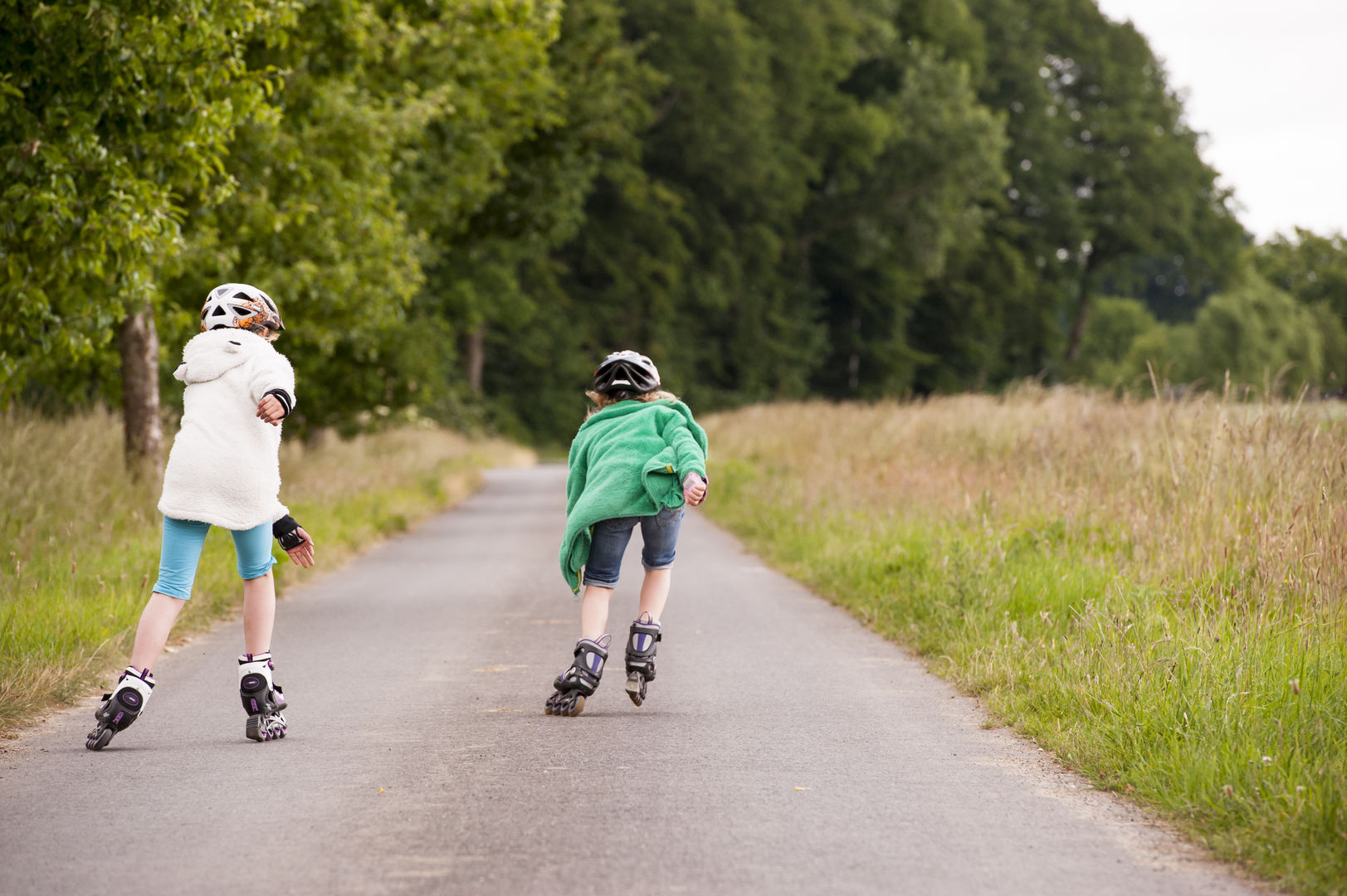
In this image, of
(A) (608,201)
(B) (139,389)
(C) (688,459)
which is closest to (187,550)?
(C) (688,459)

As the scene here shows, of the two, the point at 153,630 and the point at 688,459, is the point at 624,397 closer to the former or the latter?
the point at 688,459

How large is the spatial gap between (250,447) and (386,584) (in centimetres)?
631

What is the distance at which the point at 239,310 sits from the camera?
20.4 ft

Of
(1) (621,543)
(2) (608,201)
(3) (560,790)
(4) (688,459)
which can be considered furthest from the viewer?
(2) (608,201)

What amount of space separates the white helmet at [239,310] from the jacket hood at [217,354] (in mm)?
67

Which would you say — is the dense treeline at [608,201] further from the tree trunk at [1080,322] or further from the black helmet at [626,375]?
the black helmet at [626,375]

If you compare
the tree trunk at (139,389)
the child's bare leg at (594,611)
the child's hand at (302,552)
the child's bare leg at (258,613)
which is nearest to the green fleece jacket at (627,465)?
the child's bare leg at (594,611)

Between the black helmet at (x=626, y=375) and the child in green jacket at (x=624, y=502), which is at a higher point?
the black helmet at (x=626, y=375)

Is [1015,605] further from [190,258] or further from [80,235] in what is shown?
[190,258]

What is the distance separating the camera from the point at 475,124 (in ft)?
80.2

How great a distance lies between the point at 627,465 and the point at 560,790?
6.36ft

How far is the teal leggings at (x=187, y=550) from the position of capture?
20.0 feet

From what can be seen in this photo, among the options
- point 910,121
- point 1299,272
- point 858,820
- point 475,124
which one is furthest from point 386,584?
point 1299,272

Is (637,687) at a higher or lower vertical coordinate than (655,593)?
lower
